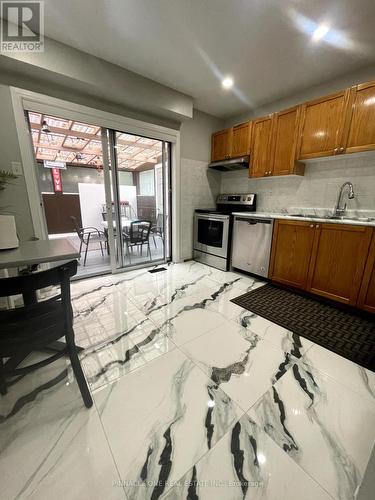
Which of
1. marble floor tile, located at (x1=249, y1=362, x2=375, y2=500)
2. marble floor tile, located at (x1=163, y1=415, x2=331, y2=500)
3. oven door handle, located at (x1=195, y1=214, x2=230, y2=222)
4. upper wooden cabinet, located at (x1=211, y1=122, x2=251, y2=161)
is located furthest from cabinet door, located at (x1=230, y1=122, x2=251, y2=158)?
marble floor tile, located at (x1=163, y1=415, x2=331, y2=500)

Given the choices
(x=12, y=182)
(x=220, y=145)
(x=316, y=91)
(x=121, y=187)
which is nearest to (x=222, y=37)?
(x=316, y=91)

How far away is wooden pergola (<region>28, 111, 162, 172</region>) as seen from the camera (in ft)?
10.4

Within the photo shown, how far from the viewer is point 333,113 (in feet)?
7.24

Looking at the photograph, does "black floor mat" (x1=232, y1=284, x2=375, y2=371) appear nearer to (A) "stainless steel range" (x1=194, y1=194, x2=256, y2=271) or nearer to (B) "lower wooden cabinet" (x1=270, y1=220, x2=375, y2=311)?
(B) "lower wooden cabinet" (x1=270, y1=220, x2=375, y2=311)

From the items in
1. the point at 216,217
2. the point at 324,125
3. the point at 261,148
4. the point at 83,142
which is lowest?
the point at 216,217

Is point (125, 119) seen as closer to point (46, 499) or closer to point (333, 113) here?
point (333, 113)

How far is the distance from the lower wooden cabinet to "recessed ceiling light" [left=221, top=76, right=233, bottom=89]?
1824 mm

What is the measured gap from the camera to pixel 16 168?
211 centimetres

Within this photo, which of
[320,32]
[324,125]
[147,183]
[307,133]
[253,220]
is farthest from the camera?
[147,183]

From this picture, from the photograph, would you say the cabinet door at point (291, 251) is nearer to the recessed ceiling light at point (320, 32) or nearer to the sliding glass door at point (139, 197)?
the recessed ceiling light at point (320, 32)

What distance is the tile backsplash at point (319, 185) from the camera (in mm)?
2295

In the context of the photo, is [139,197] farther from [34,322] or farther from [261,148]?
[34,322]

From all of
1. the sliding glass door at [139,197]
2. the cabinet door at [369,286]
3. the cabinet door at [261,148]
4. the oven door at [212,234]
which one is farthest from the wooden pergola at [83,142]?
the cabinet door at [369,286]

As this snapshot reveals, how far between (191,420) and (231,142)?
3504 mm
